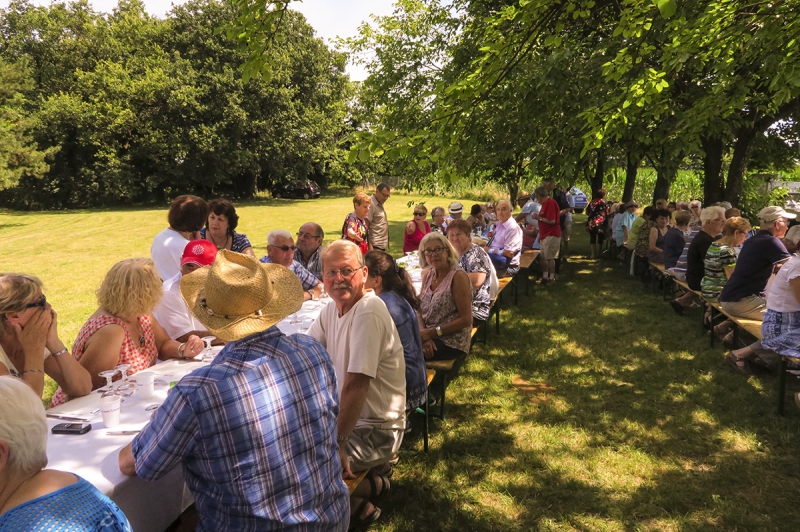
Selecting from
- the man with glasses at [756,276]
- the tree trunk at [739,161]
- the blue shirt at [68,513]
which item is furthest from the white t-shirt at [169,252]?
the tree trunk at [739,161]

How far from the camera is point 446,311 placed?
4.66 metres

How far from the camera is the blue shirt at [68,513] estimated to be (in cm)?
143

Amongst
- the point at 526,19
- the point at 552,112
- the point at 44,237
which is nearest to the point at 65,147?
the point at 44,237

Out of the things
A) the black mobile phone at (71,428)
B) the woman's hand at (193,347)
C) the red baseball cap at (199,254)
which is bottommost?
the black mobile phone at (71,428)

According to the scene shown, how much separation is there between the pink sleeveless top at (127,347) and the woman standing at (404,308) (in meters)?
1.41

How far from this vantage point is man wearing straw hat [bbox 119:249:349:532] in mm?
1812

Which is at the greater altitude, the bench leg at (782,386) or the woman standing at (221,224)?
the woman standing at (221,224)

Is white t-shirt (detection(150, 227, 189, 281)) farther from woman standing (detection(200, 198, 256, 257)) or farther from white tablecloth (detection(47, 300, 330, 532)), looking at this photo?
white tablecloth (detection(47, 300, 330, 532))

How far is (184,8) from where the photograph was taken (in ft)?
109

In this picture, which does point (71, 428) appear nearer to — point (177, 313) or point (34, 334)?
point (34, 334)

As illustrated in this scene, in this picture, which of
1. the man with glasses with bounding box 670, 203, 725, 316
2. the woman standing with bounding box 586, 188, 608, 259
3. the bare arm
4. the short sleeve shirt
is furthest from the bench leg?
the woman standing with bounding box 586, 188, 608, 259

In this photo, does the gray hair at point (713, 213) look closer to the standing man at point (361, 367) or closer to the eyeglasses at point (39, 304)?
the standing man at point (361, 367)

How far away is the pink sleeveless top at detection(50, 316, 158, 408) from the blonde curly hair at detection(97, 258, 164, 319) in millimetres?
82

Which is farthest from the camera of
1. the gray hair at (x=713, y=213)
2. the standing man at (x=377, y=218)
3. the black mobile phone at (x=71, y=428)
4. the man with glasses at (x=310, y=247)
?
the standing man at (x=377, y=218)
